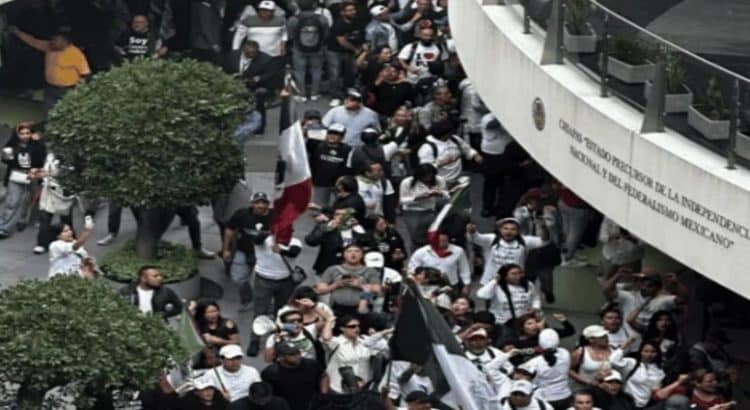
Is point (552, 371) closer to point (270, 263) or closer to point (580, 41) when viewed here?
point (580, 41)

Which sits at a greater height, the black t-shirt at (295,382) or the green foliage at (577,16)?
the green foliage at (577,16)

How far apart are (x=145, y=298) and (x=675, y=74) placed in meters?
4.88

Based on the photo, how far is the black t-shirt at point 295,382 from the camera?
19.2m

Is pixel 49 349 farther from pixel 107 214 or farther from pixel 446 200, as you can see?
pixel 107 214

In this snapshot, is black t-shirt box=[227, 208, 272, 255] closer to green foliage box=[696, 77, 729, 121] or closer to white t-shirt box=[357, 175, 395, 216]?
white t-shirt box=[357, 175, 395, 216]

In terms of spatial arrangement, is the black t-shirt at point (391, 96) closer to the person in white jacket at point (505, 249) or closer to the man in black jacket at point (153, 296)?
the person in white jacket at point (505, 249)

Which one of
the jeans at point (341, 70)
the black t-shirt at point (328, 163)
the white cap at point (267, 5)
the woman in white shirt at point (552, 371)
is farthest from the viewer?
the jeans at point (341, 70)

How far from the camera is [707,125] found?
18516 mm

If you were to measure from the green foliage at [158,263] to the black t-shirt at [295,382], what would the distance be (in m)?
4.20

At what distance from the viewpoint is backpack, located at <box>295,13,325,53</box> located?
1122 inches

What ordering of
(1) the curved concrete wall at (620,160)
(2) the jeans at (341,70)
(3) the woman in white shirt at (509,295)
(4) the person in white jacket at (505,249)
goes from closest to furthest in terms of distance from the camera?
(1) the curved concrete wall at (620,160) < (3) the woman in white shirt at (509,295) < (4) the person in white jacket at (505,249) < (2) the jeans at (341,70)

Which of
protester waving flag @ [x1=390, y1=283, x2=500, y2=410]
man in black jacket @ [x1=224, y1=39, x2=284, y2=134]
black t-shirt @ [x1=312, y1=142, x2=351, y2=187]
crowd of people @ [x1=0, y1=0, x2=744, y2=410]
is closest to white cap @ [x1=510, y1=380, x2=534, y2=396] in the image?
crowd of people @ [x1=0, y1=0, x2=744, y2=410]

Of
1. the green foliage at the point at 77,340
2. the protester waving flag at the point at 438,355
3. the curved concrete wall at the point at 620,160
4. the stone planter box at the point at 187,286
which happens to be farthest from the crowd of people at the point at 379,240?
the curved concrete wall at the point at 620,160

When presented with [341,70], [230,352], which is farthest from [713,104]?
[341,70]
